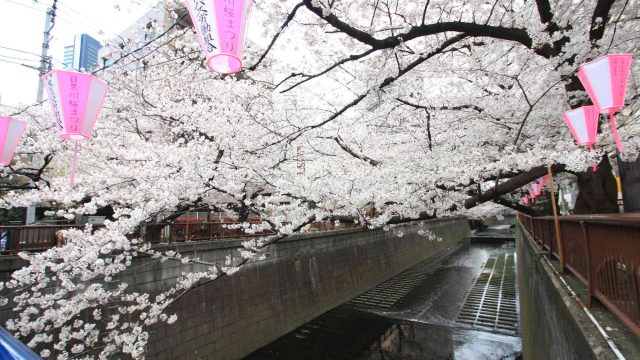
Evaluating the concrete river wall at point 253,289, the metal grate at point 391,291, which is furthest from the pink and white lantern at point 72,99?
the metal grate at point 391,291

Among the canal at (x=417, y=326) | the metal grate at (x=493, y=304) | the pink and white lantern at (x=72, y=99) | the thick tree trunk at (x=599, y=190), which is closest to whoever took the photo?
the pink and white lantern at (x=72, y=99)

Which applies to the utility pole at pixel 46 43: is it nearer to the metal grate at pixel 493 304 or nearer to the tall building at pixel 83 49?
the tall building at pixel 83 49

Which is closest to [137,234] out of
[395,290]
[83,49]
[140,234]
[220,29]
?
[140,234]

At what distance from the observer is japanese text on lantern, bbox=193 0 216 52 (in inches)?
141

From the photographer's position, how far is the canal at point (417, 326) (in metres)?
12.4

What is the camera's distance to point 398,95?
8.56 metres

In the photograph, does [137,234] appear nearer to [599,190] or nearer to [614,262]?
[614,262]

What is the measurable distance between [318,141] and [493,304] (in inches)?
503

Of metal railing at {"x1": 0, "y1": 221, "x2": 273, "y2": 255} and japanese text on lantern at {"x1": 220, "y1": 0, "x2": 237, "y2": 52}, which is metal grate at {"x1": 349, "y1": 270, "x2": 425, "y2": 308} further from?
japanese text on lantern at {"x1": 220, "y1": 0, "x2": 237, "y2": 52}

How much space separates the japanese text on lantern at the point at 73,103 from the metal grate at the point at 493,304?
15230mm

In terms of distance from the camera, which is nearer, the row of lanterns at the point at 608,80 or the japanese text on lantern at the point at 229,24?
the japanese text on lantern at the point at 229,24

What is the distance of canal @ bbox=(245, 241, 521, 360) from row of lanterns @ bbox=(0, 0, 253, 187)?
9258 mm

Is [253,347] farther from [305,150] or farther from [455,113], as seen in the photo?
[455,113]

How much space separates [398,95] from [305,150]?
4.35 meters
